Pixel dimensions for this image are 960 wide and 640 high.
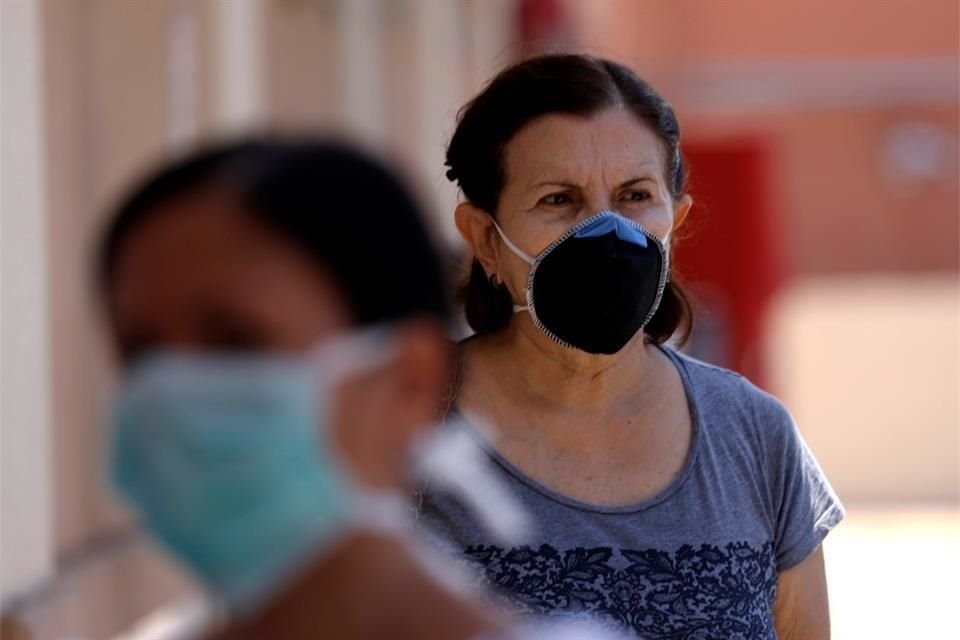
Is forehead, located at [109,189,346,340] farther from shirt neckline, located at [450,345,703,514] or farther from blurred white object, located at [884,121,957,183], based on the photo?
blurred white object, located at [884,121,957,183]

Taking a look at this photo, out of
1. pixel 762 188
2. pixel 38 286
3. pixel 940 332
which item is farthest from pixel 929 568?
pixel 38 286

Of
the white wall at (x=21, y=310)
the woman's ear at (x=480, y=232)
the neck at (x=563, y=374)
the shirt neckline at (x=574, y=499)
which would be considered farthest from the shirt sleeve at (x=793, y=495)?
the white wall at (x=21, y=310)

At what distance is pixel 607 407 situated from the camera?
9.69 feet

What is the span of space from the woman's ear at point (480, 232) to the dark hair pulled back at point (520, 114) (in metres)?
0.01

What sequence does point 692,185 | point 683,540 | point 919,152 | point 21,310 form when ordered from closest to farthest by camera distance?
point 683,540, point 692,185, point 21,310, point 919,152

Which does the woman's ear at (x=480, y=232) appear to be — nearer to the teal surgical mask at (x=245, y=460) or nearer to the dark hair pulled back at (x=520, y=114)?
the dark hair pulled back at (x=520, y=114)

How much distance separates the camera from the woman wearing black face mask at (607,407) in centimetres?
270

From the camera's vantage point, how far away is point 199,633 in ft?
5.60

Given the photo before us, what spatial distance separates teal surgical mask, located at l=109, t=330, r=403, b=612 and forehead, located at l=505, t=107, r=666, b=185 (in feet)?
4.03

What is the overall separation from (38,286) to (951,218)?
60.4 feet

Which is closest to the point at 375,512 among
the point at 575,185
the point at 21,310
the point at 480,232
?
the point at 575,185

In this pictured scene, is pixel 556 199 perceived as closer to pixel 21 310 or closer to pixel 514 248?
pixel 514 248

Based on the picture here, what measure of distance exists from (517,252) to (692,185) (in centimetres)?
77

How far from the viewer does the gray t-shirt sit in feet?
8.78
